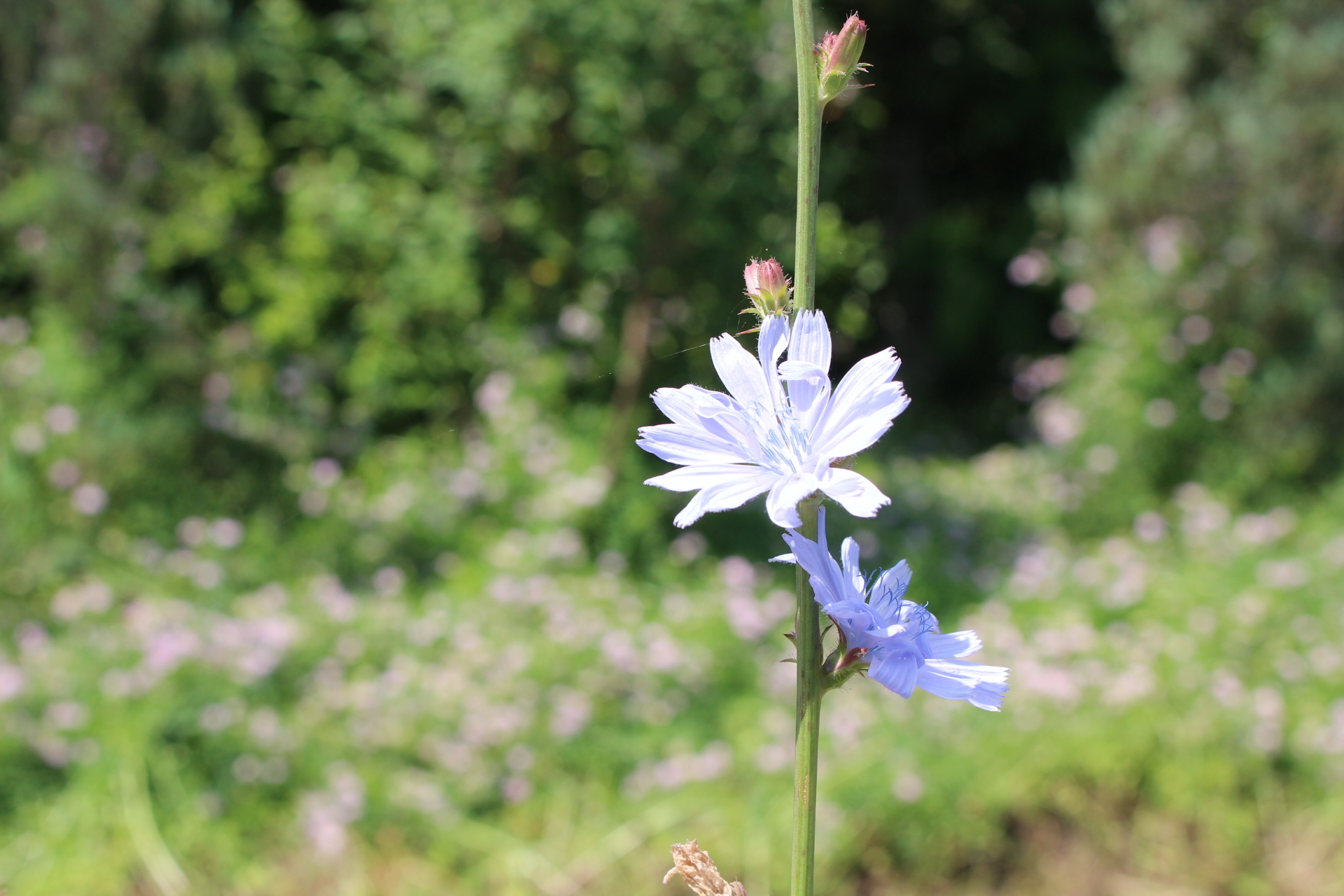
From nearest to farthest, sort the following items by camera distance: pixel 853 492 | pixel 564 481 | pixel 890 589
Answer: pixel 853 492
pixel 890 589
pixel 564 481

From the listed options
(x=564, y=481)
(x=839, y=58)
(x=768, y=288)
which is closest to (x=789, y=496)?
(x=768, y=288)

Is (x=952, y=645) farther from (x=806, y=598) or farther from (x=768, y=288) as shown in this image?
(x=768, y=288)

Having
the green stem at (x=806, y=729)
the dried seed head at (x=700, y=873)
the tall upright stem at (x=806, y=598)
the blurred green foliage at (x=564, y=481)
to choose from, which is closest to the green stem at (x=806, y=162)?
the tall upright stem at (x=806, y=598)

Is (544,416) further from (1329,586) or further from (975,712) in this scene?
(1329,586)

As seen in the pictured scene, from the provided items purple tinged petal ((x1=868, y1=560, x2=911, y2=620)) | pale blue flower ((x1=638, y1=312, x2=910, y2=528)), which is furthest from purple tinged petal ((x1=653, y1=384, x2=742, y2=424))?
purple tinged petal ((x1=868, y1=560, x2=911, y2=620))

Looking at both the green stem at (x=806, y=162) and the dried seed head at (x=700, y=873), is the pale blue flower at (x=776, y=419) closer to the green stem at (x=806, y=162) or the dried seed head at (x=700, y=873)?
the green stem at (x=806, y=162)
